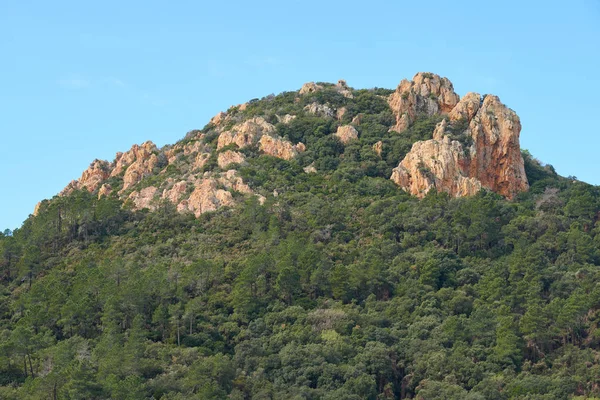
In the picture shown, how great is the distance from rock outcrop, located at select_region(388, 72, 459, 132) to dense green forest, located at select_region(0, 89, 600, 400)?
16.5ft

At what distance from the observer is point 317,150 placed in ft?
333

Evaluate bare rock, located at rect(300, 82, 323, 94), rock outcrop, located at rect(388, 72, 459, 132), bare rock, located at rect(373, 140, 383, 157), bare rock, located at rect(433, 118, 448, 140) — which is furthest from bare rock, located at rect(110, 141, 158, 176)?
bare rock, located at rect(433, 118, 448, 140)

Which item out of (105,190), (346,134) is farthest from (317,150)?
(105,190)

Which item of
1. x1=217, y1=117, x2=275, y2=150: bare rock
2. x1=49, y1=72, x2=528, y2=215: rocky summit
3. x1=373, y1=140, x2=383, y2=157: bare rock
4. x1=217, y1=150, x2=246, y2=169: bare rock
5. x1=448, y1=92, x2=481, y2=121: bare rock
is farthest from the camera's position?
x1=217, y1=117, x2=275, y2=150: bare rock

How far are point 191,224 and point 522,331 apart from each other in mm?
30341

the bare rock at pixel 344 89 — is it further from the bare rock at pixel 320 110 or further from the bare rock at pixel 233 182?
the bare rock at pixel 233 182

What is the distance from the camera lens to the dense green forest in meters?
65.0

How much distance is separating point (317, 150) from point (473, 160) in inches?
596

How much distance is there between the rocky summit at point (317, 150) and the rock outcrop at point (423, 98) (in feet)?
0.32

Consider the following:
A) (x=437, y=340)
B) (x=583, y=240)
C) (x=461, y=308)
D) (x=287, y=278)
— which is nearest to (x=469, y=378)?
(x=437, y=340)

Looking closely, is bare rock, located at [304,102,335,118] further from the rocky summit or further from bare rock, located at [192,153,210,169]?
bare rock, located at [192,153,210,169]

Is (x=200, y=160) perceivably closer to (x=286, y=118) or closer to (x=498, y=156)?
(x=286, y=118)

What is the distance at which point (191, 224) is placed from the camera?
291 feet

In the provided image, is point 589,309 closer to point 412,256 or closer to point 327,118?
point 412,256
